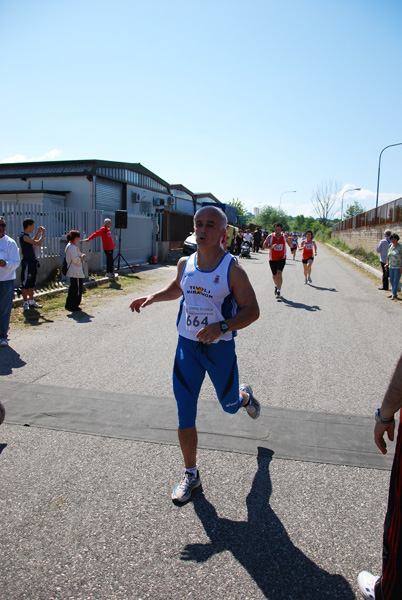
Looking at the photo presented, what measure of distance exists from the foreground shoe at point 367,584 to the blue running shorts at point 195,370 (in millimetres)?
1334

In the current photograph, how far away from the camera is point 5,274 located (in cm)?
672

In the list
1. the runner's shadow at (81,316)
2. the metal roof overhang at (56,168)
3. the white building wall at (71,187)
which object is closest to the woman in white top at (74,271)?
the runner's shadow at (81,316)

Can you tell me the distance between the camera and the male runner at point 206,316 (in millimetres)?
3090

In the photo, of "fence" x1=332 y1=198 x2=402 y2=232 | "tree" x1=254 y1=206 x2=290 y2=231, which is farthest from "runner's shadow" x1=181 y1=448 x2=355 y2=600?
"tree" x1=254 y1=206 x2=290 y2=231

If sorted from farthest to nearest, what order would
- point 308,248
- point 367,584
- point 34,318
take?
point 308,248, point 34,318, point 367,584

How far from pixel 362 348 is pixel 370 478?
420 centimetres

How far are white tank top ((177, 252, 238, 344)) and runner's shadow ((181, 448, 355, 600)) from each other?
1.12 metres

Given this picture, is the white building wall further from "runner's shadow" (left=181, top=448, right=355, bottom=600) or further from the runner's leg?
"runner's shadow" (left=181, top=448, right=355, bottom=600)

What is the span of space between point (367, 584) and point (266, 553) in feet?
1.84

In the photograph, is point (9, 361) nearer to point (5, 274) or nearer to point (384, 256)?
point (5, 274)

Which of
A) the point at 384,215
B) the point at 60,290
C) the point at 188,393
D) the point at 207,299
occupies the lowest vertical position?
the point at 60,290

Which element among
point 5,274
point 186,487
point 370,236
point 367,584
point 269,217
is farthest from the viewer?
point 269,217

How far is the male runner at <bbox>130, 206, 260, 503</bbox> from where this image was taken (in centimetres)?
309

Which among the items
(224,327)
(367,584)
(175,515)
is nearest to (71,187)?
(224,327)
